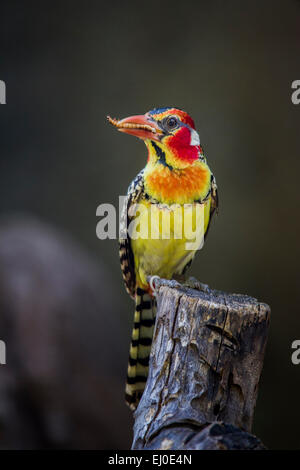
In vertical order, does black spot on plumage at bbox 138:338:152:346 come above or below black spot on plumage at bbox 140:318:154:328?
below

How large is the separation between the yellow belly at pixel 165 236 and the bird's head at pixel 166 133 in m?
0.19

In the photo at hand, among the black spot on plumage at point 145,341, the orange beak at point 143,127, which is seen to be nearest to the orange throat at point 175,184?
the orange beak at point 143,127

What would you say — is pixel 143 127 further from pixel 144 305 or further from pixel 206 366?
pixel 206 366

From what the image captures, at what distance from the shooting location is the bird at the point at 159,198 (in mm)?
1746

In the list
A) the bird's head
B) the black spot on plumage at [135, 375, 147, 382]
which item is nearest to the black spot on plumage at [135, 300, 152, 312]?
the black spot on plumage at [135, 375, 147, 382]

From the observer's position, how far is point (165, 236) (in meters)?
1.76

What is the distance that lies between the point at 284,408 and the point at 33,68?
6.84 ft

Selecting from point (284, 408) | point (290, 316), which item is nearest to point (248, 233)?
point (290, 316)

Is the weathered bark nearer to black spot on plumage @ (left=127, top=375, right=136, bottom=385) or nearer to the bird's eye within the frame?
black spot on plumage @ (left=127, top=375, right=136, bottom=385)

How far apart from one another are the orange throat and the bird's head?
0.03 m

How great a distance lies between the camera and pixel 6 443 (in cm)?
201

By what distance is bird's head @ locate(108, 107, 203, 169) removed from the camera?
175cm

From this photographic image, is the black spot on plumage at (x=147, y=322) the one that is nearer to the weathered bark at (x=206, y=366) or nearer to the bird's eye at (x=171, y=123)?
the weathered bark at (x=206, y=366)

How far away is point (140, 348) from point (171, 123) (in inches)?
35.8
